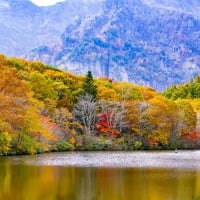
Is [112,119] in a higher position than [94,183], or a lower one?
higher

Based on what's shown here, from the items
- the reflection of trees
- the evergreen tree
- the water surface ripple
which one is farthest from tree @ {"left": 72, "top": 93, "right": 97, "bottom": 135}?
the reflection of trees

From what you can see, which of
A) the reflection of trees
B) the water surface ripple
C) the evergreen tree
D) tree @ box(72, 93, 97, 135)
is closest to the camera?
the reflection of trees

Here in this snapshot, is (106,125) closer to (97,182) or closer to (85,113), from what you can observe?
(85,113)

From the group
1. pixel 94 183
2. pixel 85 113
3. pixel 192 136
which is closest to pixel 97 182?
pixel 94 183

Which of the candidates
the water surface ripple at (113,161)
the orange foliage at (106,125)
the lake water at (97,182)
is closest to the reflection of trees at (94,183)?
the lake water at (97,182)

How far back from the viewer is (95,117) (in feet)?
245

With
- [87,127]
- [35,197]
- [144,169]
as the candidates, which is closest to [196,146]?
[87,127]

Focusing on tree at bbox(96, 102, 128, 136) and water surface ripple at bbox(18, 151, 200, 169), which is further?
tree at bbox(96, 102, 128, 136)

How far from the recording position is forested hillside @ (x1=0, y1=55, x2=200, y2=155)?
2481 inches

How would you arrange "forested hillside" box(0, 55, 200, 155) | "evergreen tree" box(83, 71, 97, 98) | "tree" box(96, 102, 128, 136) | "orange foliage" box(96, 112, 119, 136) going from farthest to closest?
1. "evergreen tree" box(83, 71, 97, 98)
2. "tree" box(96, 102, 128, 136)
3. "orange foliage" box(96, 112, 119, 136)
4. "forested hillside" box(0, 55, 200, 155)

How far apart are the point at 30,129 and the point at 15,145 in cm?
214

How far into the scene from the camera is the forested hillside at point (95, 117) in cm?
6303

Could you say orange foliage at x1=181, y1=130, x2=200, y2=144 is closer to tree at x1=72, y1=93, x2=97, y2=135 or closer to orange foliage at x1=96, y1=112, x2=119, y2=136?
orange foliage at x1=96, y1=112, x2=119, y2=136

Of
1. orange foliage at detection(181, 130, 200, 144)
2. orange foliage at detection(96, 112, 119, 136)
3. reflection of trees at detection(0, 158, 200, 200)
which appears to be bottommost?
reflection of trees at detection(0, 158, 200, 200)
